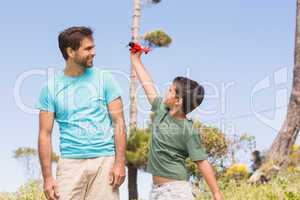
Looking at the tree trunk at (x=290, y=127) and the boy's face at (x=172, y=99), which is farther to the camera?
the tree trunk at (x=290, y=127)

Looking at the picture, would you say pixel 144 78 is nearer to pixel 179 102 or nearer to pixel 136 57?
pixel 136 57

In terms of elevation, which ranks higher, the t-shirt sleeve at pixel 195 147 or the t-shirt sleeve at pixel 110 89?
the t-shirt sleeve at pixel 110 89

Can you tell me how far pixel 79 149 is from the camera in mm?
3732

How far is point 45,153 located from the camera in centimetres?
379

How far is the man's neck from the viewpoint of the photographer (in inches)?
150

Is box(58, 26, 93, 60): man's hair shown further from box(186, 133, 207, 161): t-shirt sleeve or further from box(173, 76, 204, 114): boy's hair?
box(186, 133, 207, 161): t-shirt sleeve

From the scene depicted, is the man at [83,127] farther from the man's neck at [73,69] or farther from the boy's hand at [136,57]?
the boy's hand at [136,57]

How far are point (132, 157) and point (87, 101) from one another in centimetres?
815

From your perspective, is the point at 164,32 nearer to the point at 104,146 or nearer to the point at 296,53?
the point at 296,53

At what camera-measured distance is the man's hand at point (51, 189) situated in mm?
3758

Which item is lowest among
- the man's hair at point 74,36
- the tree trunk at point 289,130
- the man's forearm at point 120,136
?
the tree trunk at point 289,130

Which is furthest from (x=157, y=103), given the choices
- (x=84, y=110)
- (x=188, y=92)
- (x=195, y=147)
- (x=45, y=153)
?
(x=45, y=153)

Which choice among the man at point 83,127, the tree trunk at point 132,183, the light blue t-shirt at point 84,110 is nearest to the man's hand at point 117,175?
the man at point 83,127

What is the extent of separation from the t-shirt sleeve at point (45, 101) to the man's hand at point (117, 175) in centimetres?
57
